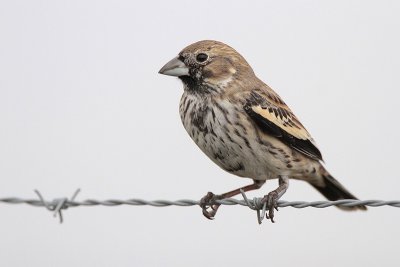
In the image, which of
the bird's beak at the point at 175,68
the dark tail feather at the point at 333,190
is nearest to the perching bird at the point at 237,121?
the bird's beak at the point at 175,68

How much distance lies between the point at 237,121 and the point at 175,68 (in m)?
0.83

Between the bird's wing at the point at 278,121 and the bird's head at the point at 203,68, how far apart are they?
1.09ft

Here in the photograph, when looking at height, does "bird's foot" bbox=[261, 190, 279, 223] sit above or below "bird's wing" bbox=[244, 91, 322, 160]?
→ below

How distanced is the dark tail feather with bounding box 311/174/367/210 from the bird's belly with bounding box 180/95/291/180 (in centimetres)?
120

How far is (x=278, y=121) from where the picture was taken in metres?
6.62

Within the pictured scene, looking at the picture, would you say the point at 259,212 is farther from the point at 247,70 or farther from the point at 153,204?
the point at 247,70

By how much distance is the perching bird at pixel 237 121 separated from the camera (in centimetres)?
629

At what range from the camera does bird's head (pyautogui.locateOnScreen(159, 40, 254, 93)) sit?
662 cm

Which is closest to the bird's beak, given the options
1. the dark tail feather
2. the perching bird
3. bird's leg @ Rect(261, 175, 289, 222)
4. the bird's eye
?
the perching bird

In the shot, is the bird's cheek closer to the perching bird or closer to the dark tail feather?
the perching bird

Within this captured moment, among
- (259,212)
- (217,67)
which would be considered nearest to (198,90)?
(217,67)

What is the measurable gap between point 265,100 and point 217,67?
57cm

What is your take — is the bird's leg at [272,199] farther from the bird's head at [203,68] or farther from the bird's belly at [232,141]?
the bird's head at [203,68]

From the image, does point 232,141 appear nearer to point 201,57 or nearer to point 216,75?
point 216,75
